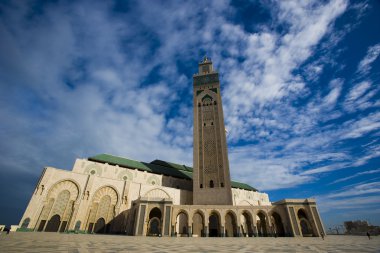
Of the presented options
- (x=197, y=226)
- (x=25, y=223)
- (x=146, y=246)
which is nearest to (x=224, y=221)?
(x=197, y=226)

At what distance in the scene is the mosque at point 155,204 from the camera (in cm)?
2195

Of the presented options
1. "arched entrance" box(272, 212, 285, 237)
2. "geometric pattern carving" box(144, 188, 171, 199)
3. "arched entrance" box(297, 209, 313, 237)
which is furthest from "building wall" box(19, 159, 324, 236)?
"arched entrance" box(272, 212, 285, 237)

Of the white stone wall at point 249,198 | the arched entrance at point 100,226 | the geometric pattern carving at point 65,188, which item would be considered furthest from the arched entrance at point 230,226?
the geometric pattern carving at point 65,188

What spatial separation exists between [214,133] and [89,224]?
73.2ft

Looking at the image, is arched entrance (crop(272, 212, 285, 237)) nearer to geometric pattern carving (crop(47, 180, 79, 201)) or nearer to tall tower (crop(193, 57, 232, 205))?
tall tower (crop(193, 57, 232, 205))

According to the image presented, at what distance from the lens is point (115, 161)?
102 feet

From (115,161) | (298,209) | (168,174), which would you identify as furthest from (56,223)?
(298,209)

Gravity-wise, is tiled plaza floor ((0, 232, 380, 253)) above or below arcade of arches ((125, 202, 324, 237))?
below

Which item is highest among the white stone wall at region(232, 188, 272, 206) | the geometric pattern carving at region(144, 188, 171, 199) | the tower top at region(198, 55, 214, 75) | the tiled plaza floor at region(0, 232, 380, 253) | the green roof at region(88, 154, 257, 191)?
the tower top at region(198, 55, 214, 75)

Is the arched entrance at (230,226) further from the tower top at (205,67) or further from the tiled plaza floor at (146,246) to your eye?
the tower top at (205,67)

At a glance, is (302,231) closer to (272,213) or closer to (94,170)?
(272,213)

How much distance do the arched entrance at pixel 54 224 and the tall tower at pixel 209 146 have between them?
17427 mm

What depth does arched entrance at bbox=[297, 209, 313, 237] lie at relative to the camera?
22.8 metres

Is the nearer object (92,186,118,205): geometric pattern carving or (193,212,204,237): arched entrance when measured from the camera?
(92,186,118,205): geometric pattern carving
